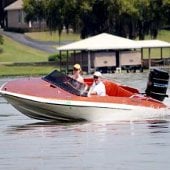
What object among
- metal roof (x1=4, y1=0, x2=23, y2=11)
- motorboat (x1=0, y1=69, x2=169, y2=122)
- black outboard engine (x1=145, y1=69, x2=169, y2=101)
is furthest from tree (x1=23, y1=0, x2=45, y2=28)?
motorboat (x1=0, y1=69, x2=169, y2=122)

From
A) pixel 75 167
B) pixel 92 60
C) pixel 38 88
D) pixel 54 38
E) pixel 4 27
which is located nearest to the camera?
pixel 75 167

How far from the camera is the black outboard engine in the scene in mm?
27406

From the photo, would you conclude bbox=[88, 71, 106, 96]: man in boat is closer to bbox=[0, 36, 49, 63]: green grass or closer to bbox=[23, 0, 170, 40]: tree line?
bbox=[23, 0, 170, 40]: tree line

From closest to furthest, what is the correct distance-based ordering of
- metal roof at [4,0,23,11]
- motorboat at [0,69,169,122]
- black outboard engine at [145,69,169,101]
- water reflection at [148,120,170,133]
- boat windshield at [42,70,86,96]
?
water reflection at [148,120,170,133]
motorboat at [0,69,169,122]
boat windshield at [42,70,86,96]
black outboard engine at [145,69,169,101]
metal roof at [4,0,23,11]

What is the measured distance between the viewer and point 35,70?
7106 centimetres

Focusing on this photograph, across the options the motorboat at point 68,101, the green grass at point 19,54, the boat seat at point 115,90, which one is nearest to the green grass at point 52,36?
the green grass at point 19,54

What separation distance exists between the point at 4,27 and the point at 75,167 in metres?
101

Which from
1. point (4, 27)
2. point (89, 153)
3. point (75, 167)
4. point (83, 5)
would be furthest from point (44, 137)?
point (4, 27)

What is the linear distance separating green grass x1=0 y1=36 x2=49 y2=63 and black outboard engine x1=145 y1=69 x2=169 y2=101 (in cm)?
5612

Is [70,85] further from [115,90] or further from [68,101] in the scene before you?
[115,90]

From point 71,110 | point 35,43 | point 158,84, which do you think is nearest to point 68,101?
point 71,110

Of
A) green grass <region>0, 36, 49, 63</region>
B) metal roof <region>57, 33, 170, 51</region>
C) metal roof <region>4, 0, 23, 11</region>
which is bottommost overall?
green grass <region>0, 36, 49, 63</region>

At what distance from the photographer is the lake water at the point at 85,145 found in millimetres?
17219

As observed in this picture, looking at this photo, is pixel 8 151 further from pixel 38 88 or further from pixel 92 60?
pixel 92 60
